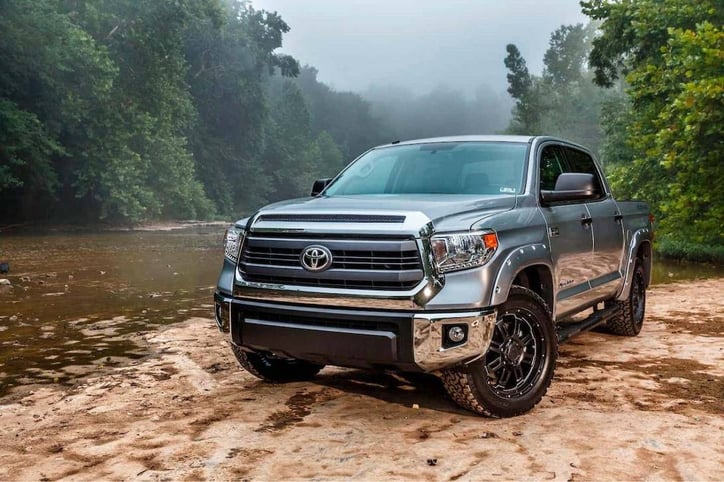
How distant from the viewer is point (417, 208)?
173 inches

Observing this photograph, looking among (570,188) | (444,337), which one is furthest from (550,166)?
(444,337)

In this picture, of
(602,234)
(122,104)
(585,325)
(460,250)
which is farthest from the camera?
(122,104)

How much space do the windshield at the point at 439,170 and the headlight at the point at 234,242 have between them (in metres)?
1.18

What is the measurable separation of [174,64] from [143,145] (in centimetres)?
531

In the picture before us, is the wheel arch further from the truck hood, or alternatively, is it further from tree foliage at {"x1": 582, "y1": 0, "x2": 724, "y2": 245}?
tree foliage at {"x1": 582, "y1": 0, "x2": 724, "y2": 245}

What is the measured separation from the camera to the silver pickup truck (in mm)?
4117

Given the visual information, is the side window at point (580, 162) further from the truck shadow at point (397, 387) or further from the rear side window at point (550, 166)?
the truck shadow at point (397, 387)

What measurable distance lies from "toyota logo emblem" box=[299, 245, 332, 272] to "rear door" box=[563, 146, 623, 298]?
9.16 ft

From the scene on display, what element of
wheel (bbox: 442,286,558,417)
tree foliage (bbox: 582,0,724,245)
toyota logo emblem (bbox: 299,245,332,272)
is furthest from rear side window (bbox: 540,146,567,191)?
tree foliage (bbox: 582,0,724,245)

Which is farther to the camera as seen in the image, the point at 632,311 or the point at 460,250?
the point at 632,311

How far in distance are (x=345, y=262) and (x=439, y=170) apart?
1770mm

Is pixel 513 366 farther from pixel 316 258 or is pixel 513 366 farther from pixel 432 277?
pixel 316 258

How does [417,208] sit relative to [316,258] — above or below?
above

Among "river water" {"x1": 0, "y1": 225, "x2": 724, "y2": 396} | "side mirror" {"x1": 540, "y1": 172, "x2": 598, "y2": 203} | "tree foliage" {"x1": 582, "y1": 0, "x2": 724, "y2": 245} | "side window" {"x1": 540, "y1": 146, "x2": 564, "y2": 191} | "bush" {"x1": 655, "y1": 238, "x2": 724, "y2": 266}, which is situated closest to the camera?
"side mirror" {"x1": 540, "y1": 172, "x2": 598, "y2": 203}
